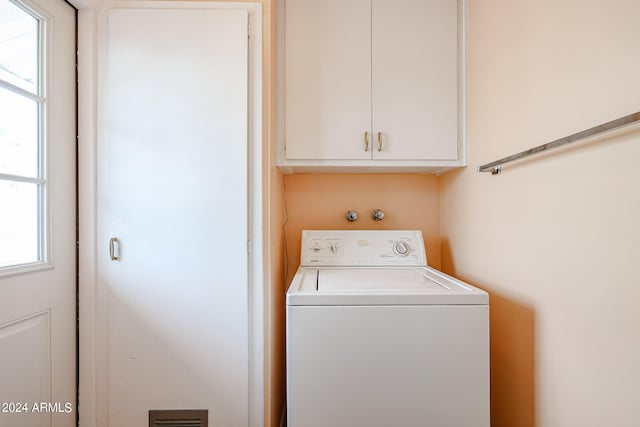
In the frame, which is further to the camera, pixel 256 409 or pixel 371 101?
pixel 371 101

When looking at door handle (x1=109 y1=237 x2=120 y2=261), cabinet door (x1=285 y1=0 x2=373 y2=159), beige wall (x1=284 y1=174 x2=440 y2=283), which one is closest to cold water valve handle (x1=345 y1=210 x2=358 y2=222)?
beige wall (x1=284 y1=174 x2=440 y2=283)

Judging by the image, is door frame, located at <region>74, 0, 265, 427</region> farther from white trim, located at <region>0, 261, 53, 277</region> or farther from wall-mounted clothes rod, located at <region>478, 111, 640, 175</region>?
wall-mounted clothes rod, located at <region>478, 111, 640, 175</region>

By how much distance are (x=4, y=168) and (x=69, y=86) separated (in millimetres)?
440

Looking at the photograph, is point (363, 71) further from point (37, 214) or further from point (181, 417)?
point (181, 417)

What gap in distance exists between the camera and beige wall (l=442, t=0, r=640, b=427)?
75 centimetres

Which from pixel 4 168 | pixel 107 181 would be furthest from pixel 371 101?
pixel 4 168

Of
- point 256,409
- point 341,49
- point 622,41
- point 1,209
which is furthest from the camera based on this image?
point 341,49

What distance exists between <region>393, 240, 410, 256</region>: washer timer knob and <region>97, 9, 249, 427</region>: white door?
0.85 m

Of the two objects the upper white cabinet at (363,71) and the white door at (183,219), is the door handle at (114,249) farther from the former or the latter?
the upper white cabinet at (363,71)

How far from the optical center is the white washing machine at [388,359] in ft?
3.49

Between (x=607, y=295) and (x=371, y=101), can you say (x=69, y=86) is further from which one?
(x=607, y=295)

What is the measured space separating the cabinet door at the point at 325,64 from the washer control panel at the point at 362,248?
1.69 feet

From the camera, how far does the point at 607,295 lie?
2.59 feet

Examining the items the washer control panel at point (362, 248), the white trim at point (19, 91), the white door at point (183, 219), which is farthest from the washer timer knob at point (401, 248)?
the white trim at point (19, 91)
